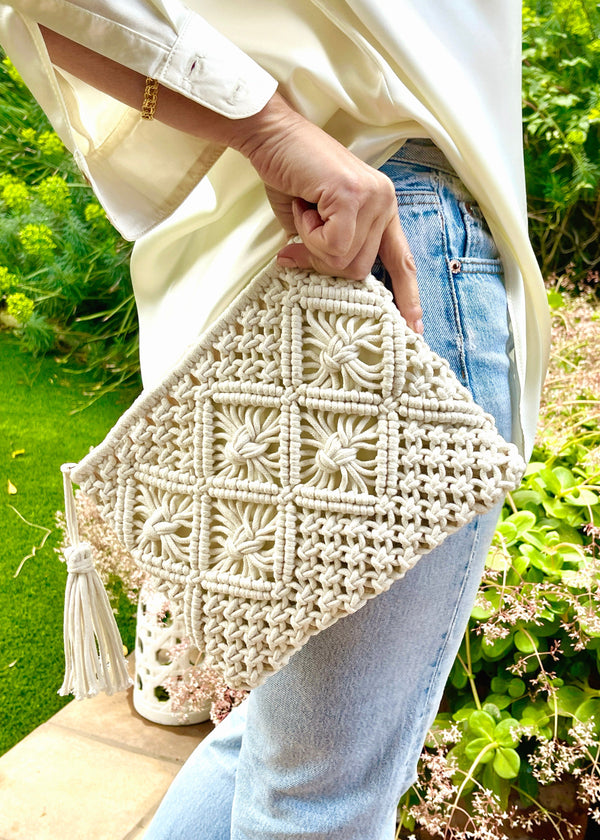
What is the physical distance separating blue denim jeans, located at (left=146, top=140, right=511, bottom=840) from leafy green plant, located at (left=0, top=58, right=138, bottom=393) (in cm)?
206

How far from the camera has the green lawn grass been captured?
6.08 feet

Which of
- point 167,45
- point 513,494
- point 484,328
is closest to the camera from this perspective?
point 167,45

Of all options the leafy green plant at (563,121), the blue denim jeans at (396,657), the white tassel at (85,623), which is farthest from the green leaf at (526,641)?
the leafy green plant at (563,121)

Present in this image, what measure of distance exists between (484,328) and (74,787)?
4.52ft

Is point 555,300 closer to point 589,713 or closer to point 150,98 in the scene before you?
point 589,713

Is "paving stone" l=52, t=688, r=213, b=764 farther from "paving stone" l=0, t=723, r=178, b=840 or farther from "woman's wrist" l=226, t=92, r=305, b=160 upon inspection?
"woman's wrist" l=226, t=92, r=305, b=160

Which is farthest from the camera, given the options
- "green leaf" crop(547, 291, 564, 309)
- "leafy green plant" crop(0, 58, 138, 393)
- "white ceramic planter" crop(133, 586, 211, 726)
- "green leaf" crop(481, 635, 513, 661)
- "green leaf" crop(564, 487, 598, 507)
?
"leafy green plant" crop(0, 58, 138, 393)

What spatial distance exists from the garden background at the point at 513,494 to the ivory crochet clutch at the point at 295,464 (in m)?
0.75

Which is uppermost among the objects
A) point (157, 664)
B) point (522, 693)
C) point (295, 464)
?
point (295, 464)

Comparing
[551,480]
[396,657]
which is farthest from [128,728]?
[396,657]

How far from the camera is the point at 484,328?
624 millimetres

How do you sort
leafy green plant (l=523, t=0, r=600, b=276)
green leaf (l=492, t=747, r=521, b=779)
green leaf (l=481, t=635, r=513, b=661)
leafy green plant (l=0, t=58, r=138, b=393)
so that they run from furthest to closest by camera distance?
1. leafy green plant (l=0, t=58, r=138, b=393)
2. leafy green plant (l=523, t=0, r=600, b=276)
3. green leaf (l=481, t=635, r=513, b=661)
4. green leaf (l=492, t=747, r=521, b=779)

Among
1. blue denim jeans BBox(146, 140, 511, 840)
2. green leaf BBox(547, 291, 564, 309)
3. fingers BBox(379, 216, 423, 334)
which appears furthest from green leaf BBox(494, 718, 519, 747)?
green leaf BBox(547, 291, 564, 309)

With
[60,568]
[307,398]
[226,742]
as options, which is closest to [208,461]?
[307,398]
